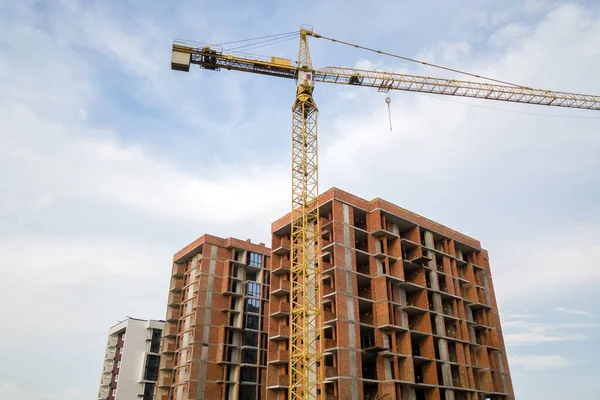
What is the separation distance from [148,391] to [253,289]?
26696 millimetres

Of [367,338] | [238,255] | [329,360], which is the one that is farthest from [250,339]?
[367,338]

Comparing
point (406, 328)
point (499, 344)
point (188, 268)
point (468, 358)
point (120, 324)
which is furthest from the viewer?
point (120, 324)

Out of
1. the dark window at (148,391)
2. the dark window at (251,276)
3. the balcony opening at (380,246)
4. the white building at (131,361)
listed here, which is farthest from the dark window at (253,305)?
the balcony opening at (380,246)

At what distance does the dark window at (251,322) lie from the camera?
7381 cm

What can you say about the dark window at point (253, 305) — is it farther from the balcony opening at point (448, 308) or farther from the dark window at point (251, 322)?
the balcony opening at point (448, 308)

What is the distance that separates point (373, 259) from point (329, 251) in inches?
205

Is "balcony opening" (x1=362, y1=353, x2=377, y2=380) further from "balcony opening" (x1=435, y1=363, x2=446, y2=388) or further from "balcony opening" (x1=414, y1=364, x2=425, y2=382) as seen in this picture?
"balcony opening" (x1=435, y1=363, x2=446, y2=388)

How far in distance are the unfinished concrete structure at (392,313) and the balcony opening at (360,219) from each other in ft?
0.48

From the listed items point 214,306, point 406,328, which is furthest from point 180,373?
point 406,328

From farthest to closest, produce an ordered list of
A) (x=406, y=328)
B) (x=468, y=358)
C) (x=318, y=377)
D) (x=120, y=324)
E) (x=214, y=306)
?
(x=120, y=324), (x=214, y=306), (x=468, y=358), (x=406, y=328), (x=318, y=377)

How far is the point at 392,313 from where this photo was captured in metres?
53.8

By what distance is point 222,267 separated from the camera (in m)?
75.1

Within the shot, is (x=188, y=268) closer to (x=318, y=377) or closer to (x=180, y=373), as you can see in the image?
(x=180, y=373)

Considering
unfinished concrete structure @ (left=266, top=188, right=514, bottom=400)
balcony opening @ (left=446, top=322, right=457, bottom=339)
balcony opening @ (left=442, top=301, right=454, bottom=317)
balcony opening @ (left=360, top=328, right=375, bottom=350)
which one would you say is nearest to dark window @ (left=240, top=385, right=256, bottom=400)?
unfinished concrete structure @ (left=266, top=188, right=514, bottom=400)
